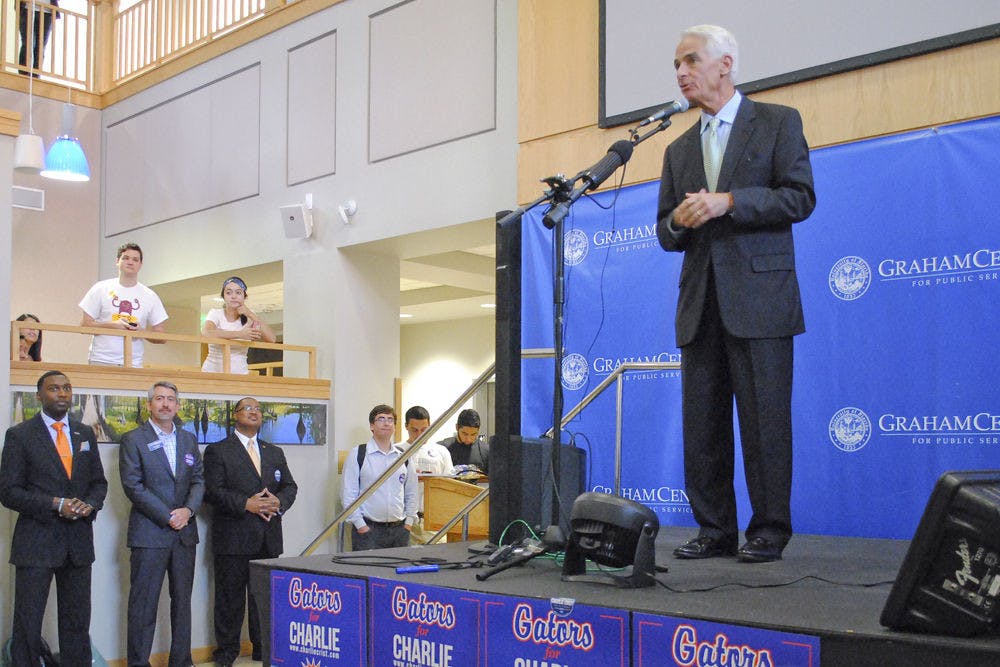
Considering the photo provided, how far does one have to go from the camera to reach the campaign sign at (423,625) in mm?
2127

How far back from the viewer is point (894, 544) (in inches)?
124

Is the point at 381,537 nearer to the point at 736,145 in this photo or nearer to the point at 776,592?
the point at 736,145

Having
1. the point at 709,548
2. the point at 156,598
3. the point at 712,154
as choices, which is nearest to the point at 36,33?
the point at 156,598

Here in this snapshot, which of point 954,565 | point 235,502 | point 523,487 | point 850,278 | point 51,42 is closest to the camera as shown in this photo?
point 954,565

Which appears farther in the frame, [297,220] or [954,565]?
[297,220]

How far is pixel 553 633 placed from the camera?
1961 millimetres

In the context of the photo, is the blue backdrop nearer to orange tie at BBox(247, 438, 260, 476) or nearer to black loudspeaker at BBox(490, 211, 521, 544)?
black loudspeaker at BBox(490, 211, 521, 544)

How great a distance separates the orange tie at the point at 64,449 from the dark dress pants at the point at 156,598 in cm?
68

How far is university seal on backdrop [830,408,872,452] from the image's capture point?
13.0ft

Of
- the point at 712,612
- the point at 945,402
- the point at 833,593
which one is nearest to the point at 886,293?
the point at 945,402

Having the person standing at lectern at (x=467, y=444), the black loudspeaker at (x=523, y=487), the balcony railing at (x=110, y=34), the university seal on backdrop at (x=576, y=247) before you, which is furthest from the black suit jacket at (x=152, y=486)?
the balcony railing at (x=110, y=34)

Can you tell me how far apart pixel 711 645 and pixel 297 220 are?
6.12 metres

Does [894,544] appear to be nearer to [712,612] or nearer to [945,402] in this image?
[945,402]

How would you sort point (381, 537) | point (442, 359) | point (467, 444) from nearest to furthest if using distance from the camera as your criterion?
1. point (381, 537)
2. point (467, 444)
3. point (442, 359)
